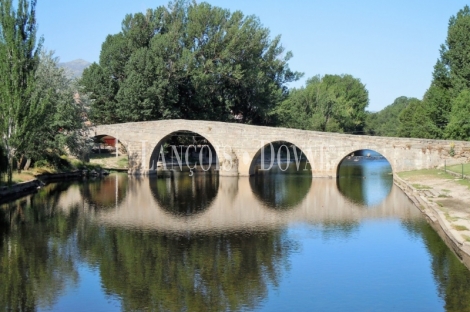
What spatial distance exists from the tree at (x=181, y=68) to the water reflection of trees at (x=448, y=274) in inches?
1177

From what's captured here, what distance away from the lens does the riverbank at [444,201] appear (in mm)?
16703

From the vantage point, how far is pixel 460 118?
44938mm

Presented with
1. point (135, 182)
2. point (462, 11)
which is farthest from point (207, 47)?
point (462, 11)

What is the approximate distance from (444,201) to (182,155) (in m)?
31.6

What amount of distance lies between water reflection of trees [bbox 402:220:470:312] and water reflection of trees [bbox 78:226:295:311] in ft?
12.4

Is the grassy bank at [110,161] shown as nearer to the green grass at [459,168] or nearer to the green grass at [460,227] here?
the green grass at [459,168]

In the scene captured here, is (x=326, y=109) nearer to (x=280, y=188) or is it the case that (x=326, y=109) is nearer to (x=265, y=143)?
(x=265, y=143)

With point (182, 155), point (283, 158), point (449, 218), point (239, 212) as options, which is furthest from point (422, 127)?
point (449, 218)

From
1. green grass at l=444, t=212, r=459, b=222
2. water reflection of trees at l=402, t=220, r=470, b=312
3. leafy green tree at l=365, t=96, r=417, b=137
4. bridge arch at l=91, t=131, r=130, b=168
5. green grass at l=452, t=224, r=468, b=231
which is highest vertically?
leafy green tree at l=365, t=96, r=417, b=137

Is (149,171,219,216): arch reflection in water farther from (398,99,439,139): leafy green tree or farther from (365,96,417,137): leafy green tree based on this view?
(365,96,417,137): leafy green tree

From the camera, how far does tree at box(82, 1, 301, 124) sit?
45469 millimetres

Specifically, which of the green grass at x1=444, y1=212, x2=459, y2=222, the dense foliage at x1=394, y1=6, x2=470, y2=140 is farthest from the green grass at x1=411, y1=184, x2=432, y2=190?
the dense foliage at x1=394, y1=6, x2=470, y2=140

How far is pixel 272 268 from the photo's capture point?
15.2 meters

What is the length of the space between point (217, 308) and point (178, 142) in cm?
3760
